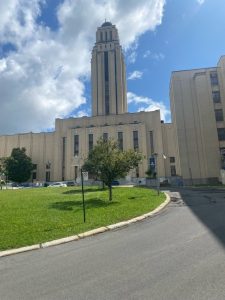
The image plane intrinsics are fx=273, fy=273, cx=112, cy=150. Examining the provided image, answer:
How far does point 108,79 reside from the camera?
103 metres

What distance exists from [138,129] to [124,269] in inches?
3264

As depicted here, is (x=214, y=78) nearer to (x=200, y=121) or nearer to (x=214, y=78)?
(x=214, y=78)

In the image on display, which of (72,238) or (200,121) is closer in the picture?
(72,238)

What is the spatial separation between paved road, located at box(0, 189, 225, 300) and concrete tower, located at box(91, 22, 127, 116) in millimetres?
93709

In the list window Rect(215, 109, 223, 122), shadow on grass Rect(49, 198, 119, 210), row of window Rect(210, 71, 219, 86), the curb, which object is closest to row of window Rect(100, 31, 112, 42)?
row of window Rect(210, 71, 219, 86)

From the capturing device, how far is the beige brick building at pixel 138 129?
5916 centimetres

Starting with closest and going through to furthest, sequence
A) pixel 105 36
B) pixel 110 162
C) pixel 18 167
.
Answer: pixel 110 162 → pixel 18 167 → pixel 105 36

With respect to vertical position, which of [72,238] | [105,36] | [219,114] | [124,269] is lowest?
[124,269]

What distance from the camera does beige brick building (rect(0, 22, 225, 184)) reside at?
59156 mm

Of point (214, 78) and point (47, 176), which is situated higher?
point (214, 78)

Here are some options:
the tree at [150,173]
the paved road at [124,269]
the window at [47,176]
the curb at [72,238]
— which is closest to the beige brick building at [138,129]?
the window at [47,176]

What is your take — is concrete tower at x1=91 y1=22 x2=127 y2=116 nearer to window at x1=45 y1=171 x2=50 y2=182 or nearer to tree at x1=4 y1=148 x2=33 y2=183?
window at x1=45 y1=171 x2=50 y2=182

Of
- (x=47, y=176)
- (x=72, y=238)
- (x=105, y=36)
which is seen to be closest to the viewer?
(x=72, y=238)

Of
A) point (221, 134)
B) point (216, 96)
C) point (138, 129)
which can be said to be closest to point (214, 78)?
point (216, 96)
